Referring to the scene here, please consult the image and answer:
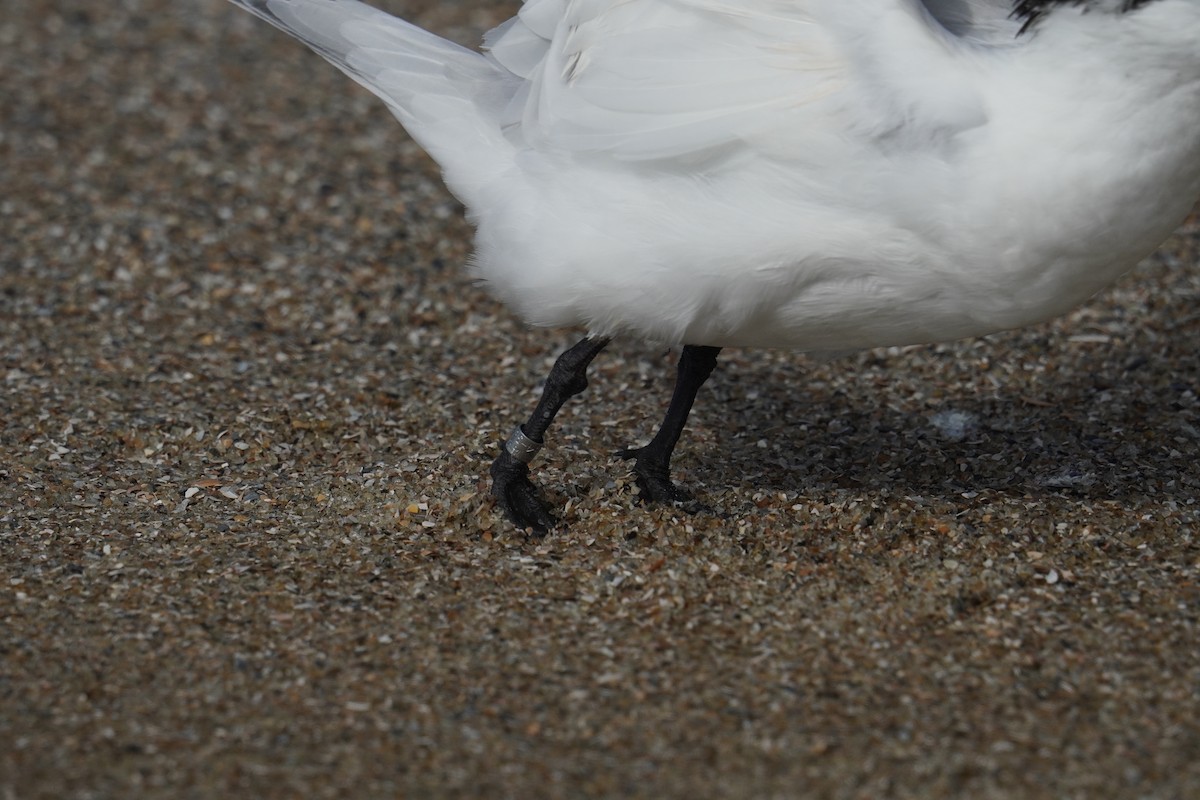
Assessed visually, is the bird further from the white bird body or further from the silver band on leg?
the silver band on leg

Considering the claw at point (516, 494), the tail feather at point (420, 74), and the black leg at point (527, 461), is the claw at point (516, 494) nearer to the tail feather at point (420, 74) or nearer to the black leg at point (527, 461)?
the black leg at point (527, 461)

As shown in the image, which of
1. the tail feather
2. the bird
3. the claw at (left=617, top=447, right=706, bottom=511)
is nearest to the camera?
the bird

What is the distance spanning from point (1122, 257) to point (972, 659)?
3.39ft

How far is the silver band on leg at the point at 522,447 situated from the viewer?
13.6 feet

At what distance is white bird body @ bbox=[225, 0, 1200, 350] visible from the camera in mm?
3182

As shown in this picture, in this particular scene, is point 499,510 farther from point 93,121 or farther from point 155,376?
point 93,121

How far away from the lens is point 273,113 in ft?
24.2

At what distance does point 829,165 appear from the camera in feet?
11.0

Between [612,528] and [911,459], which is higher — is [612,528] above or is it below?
below

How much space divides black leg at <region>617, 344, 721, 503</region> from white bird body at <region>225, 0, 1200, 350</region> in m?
0.51

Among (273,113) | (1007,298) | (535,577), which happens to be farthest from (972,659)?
(273,113)

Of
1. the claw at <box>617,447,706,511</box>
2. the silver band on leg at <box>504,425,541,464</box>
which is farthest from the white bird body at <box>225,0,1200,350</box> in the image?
the claw at <box>617,447,706,511</box>

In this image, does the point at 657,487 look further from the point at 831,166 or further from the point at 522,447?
Answer: the point at 831,166

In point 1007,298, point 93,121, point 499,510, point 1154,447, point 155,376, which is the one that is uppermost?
point 1007,298
